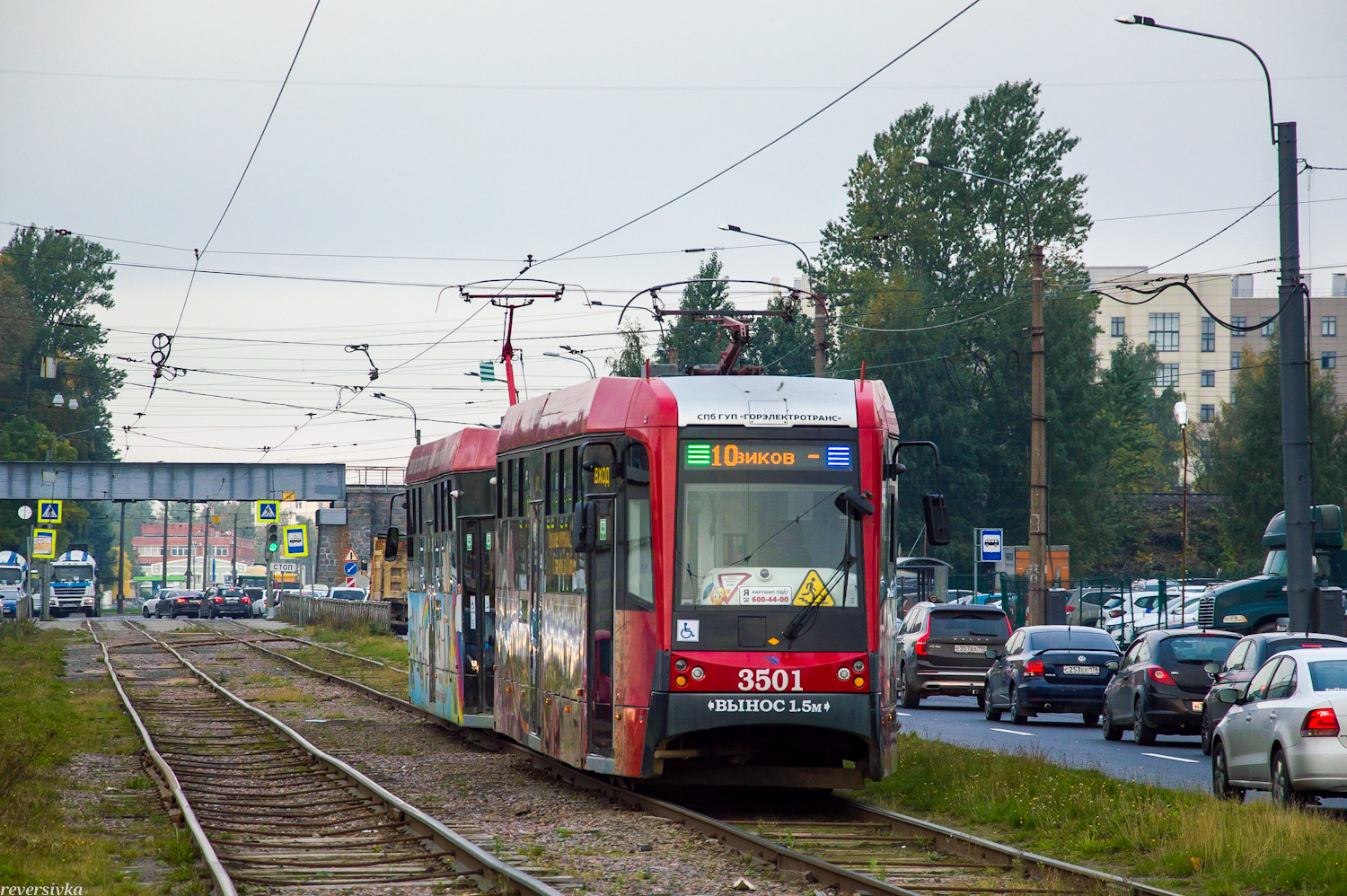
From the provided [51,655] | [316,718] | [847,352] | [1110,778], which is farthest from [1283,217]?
[847,352]

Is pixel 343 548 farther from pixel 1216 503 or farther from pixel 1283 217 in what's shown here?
pixel 1283 217

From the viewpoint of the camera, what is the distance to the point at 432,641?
20938 mm

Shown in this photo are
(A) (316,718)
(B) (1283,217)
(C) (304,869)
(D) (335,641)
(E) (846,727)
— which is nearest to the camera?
(C) (304,869)

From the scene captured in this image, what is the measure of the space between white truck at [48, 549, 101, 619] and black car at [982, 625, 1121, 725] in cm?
6449

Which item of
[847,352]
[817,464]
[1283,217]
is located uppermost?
[847,352]

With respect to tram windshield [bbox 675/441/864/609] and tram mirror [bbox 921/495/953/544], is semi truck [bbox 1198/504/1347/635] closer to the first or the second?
tram mirror [bbox 921/495/953/544]

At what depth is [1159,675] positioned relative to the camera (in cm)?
2184

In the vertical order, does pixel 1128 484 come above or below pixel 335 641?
above

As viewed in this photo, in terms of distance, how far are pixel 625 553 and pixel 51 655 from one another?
2899cm

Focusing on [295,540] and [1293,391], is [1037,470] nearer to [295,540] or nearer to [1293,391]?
[1293,391]

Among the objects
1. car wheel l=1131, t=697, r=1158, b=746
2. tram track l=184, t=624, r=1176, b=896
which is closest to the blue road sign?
car wheel l=1131, t=697, r=1158, b=746

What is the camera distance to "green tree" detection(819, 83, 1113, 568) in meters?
74.6

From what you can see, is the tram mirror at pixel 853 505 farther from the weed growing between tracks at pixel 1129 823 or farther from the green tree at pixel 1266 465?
the green tree at pixel 1266 465

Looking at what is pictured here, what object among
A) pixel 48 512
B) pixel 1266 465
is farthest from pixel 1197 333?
pixel 48 512
